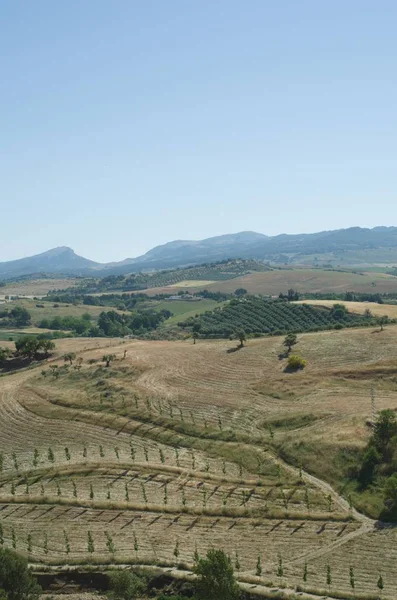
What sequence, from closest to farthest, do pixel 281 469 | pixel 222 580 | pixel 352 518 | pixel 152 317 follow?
1. pixel 222 580
2. pixel 352 518
3. pixel 281 469
4. pixel 152 317

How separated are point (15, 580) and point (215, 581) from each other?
13.9m

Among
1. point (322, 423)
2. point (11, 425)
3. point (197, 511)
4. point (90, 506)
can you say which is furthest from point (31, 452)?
point (322, 423)

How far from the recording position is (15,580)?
4134 centimetres

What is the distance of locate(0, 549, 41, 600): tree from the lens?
4088 cm

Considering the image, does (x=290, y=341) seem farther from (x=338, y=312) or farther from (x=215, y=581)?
(x=215, y=581)

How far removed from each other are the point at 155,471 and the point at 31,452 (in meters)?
18.1

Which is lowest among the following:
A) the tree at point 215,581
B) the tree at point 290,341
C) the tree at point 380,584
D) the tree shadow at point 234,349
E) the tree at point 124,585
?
the tree at point 380,584

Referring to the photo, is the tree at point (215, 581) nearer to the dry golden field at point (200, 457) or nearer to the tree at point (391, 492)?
the dry golden field at point (200, 457)

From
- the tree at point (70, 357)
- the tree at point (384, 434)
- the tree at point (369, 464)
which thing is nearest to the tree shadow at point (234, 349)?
the tree at point (70, 357)

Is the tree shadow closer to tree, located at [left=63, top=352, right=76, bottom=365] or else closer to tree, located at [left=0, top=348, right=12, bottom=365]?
tree, located at [left=63, top=352, right=76, bottom=365]

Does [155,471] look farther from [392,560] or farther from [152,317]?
[152,317]

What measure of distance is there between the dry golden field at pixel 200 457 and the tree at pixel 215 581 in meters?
5.54

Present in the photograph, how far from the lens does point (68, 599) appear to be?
1781 inches

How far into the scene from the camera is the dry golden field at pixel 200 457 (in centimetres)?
4941
